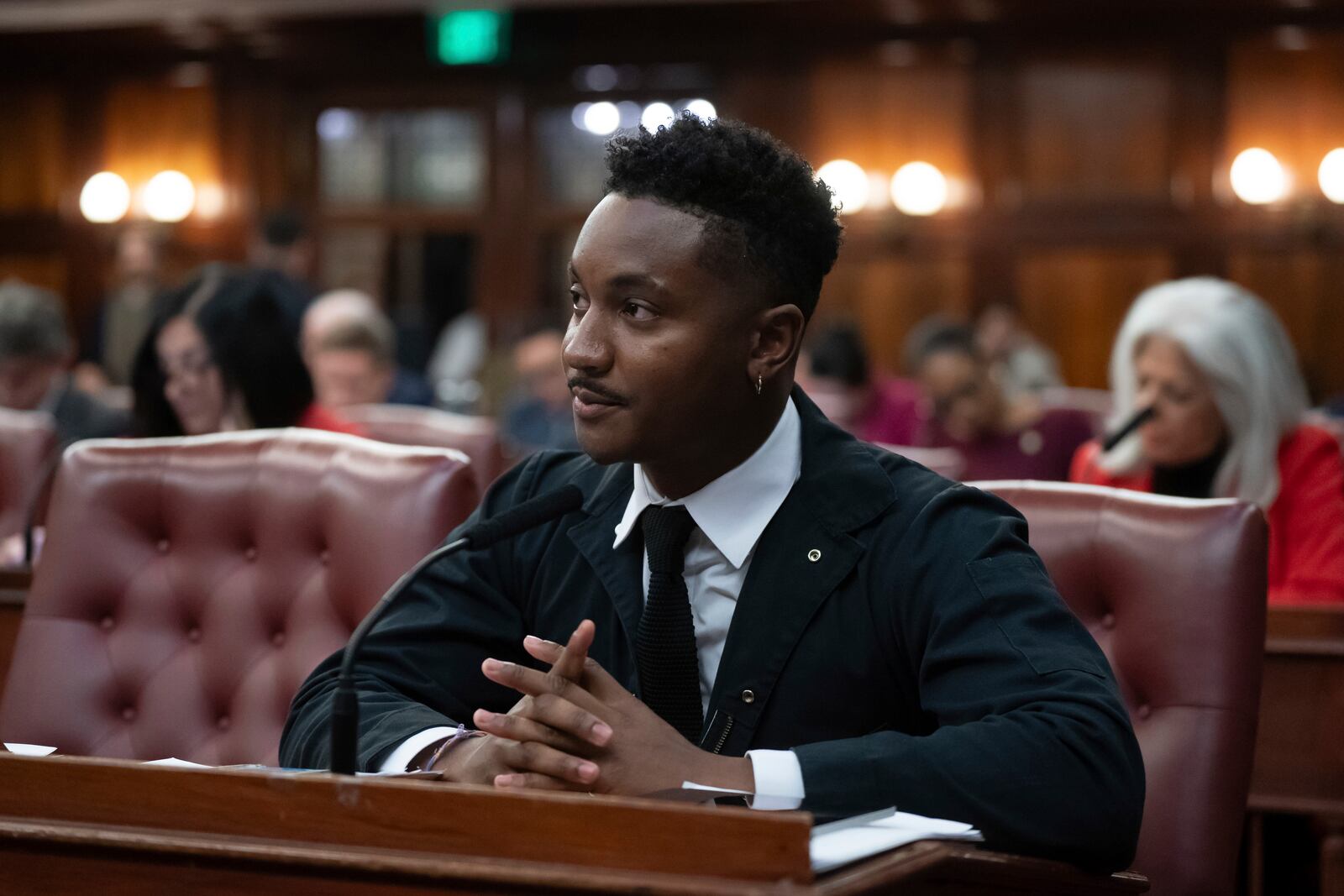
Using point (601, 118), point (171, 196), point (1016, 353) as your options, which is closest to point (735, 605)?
point (1016, 353)

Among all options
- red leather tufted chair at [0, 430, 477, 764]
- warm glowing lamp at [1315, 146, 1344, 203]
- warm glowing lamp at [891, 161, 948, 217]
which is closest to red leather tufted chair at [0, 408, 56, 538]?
red leather tufted chair at [0, 430, 477, 764]

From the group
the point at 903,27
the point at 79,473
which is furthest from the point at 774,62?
the point at 79,473

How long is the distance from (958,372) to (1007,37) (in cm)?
412

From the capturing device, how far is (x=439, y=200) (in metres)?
9.49

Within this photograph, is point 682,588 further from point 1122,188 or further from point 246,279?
point 1122,188

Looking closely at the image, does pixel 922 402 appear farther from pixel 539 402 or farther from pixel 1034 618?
pixel 1034 618

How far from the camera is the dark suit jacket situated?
1294mm

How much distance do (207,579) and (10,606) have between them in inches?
25.5

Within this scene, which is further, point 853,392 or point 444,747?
point 853,392

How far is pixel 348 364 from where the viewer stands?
16.1ft

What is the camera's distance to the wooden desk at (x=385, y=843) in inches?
38.8

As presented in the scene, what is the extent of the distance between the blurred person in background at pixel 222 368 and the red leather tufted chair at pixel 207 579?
998 mm

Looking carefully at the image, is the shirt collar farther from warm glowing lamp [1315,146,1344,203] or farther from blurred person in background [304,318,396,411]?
warm glowing lamp [1315,146,1344,203]

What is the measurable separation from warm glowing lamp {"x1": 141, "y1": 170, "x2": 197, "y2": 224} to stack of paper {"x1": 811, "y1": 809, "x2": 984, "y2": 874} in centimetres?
910
